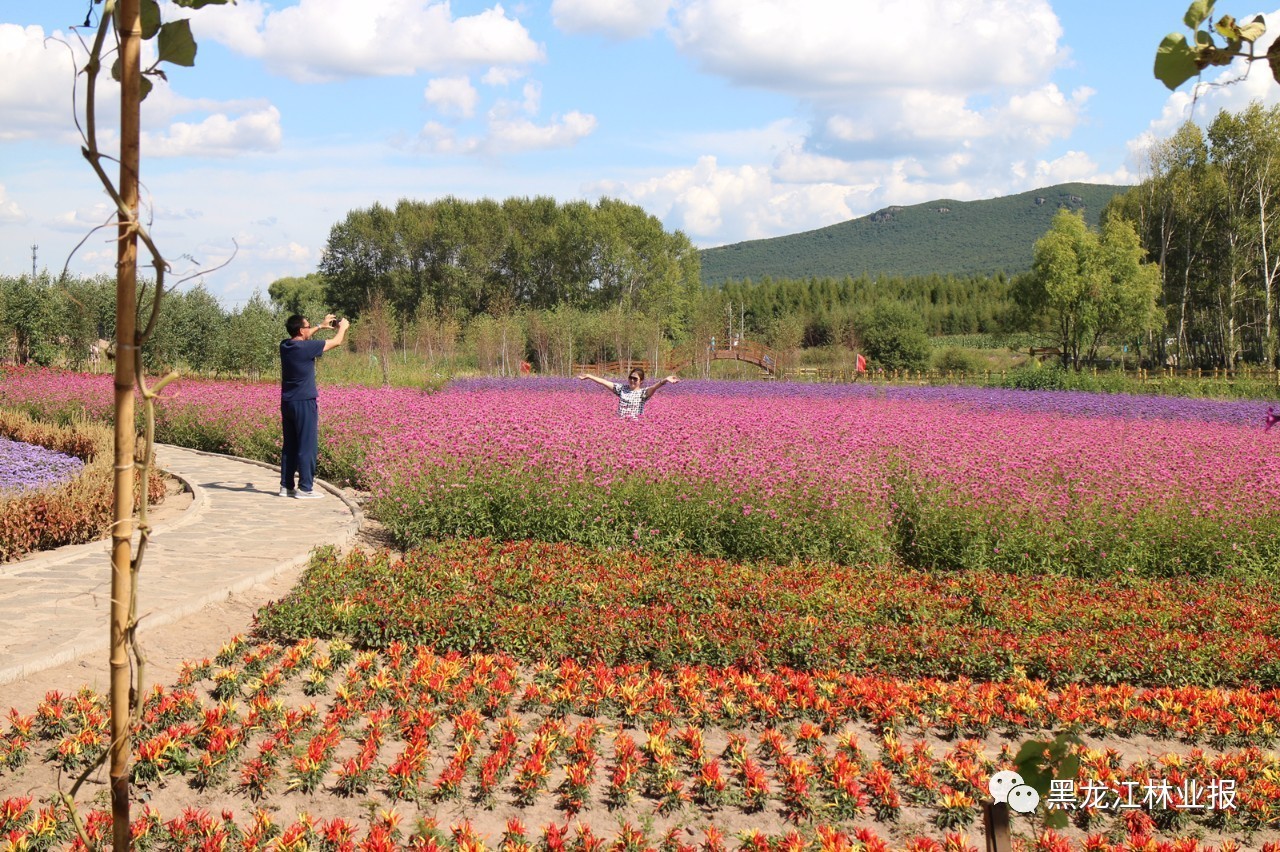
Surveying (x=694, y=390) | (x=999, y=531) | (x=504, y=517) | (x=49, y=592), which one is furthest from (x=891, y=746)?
(x=694, y=390)

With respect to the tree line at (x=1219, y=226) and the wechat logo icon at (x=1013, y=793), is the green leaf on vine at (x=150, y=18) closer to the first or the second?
the wechat logo icon at (x=1013, y=793)

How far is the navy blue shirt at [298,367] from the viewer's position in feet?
33.6

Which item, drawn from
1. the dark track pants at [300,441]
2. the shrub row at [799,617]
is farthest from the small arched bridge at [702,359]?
the shrub row at [799,617]

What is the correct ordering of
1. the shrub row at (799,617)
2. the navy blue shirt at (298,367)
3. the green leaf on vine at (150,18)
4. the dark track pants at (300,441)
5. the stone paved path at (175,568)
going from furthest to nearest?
the dark track pants at (300,441) < the navy blue shirt at (298,367) < the shrub row at (799,617) < the stone paved path at (175,568) < the green leaf on vine at (150,18)

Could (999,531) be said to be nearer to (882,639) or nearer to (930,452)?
(930,452)

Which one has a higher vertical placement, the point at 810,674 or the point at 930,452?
the point at 930,452

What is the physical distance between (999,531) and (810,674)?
10.2 ft

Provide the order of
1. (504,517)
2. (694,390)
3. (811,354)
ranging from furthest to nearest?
(811,354)
(694,390)
(504,517)

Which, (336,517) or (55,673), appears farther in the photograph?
(336,517)

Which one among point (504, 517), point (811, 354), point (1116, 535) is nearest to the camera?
point (1116, 535)

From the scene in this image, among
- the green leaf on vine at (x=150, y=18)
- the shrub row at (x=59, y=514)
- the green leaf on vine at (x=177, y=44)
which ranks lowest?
the shrub row at (x=59, y=514)

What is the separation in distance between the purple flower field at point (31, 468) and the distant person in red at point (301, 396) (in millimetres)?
2024

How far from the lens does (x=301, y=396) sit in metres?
10.4

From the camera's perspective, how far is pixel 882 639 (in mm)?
6047
